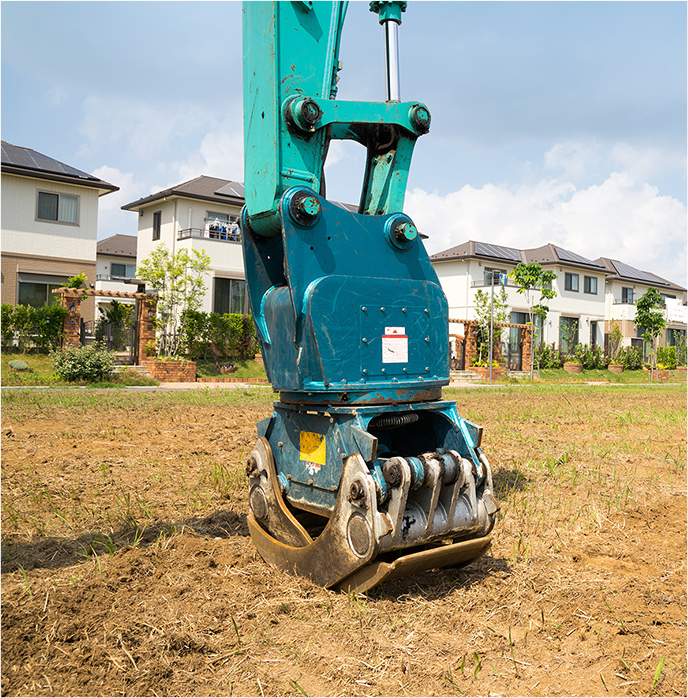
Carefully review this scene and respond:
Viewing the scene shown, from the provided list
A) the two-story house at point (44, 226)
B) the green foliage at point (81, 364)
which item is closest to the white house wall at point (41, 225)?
the two-story house at point (44, 226)

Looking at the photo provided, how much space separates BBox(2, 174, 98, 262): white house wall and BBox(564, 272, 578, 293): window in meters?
28.1

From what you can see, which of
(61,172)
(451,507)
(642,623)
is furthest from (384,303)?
(61,172)

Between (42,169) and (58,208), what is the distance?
1.39m

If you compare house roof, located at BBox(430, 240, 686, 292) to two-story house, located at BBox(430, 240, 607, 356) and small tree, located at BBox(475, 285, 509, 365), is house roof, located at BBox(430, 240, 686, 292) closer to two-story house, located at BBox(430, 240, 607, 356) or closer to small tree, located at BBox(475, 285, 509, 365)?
two-story house, located at BBox(430, 240, 607, 356)

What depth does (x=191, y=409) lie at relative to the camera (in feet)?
32.1

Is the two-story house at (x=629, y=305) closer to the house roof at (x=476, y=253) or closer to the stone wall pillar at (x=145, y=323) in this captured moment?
the house roof at (x=476, y=253)

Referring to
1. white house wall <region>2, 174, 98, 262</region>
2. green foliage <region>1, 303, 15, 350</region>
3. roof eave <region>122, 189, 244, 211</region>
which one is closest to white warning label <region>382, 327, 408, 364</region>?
green foliage <region>1, 303, 15, 350</region>

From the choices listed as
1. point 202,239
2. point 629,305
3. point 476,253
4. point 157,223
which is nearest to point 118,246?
point 157,223

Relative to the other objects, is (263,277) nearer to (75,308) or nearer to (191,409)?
(191,409)

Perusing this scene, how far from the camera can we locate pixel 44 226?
21.8 meters

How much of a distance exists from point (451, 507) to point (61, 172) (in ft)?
74.7

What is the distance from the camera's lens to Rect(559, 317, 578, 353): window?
122 ft

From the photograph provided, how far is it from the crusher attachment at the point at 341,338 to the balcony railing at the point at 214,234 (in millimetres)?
21835

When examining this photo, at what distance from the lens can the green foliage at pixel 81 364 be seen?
15.4 meters
